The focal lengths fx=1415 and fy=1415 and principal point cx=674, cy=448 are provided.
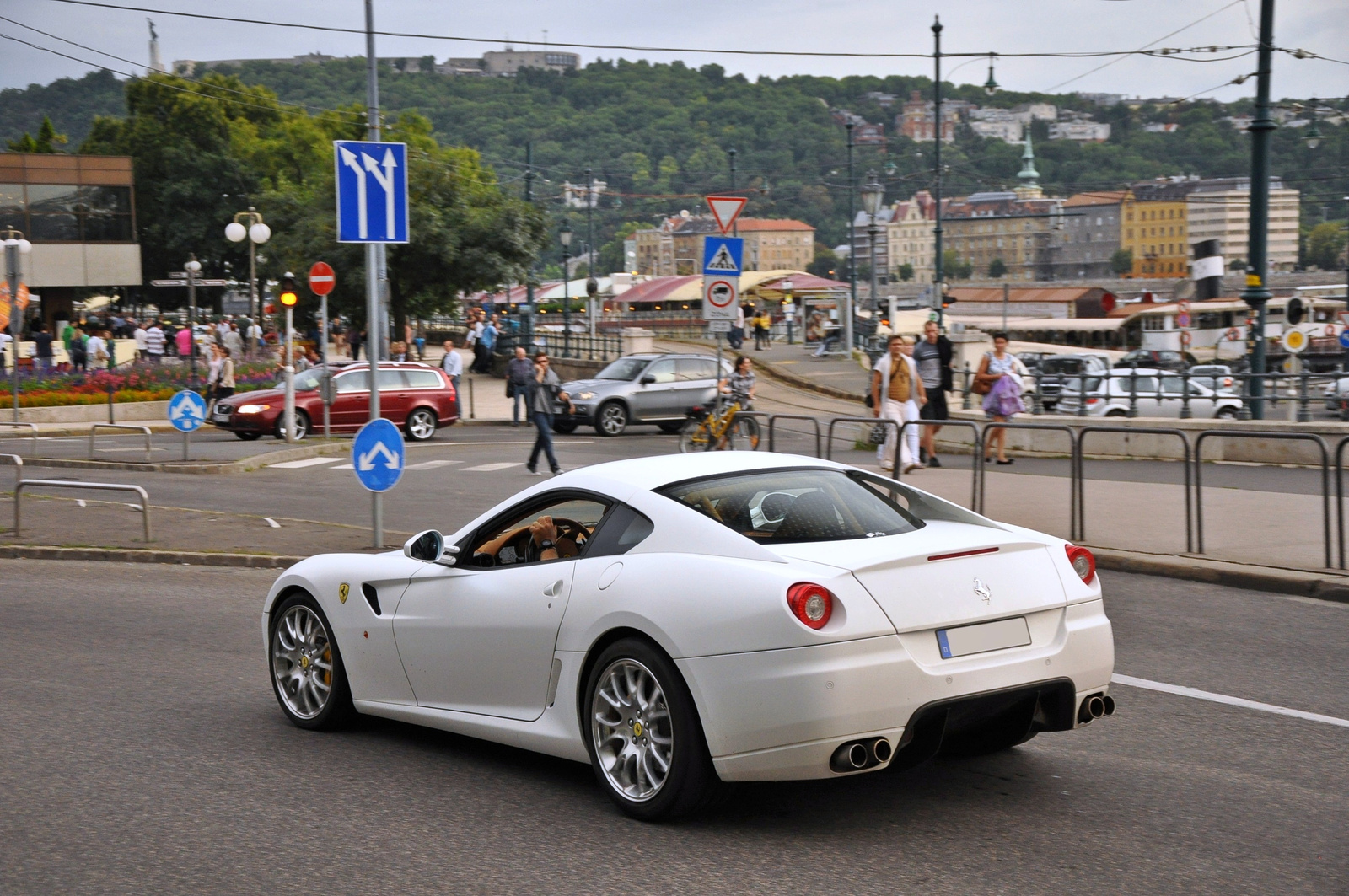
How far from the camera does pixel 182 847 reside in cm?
491

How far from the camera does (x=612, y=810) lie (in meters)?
5.30

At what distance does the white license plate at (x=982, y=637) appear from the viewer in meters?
4.85

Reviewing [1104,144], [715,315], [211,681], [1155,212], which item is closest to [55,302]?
[715,315]

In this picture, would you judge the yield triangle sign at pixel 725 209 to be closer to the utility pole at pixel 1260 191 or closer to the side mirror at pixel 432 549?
the utility pole at pixel 1260 191

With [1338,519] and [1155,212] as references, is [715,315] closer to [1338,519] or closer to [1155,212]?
[1338,519]

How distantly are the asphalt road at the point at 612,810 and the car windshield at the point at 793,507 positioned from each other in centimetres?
102

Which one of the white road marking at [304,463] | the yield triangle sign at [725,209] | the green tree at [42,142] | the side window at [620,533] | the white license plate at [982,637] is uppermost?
the green tree at [42,142]

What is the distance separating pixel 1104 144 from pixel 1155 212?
1547 inches

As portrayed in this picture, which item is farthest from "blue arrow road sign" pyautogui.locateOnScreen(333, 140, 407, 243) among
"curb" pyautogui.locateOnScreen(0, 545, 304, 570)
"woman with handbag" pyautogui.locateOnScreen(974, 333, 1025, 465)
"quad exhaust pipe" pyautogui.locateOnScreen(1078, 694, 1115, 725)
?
"woman with handbag" pyautogui.locateOnScreen(974, 333, 1025, 465)

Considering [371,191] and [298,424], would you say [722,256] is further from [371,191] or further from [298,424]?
[298,424]

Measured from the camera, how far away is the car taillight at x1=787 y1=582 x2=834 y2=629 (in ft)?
15.3

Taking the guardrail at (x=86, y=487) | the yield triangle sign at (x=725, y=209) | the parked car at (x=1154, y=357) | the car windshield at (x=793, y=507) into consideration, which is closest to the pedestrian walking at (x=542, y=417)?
the yield triangle sign at (x=725, y=209)

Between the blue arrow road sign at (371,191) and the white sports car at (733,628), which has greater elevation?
the blue arrow road sign at (371,191)

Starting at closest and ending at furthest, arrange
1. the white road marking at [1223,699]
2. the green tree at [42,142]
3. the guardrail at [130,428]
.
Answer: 1. the white road marking at [1223,699]
2. the guardrail at [130,428]
3. the green tree at [42,142]
